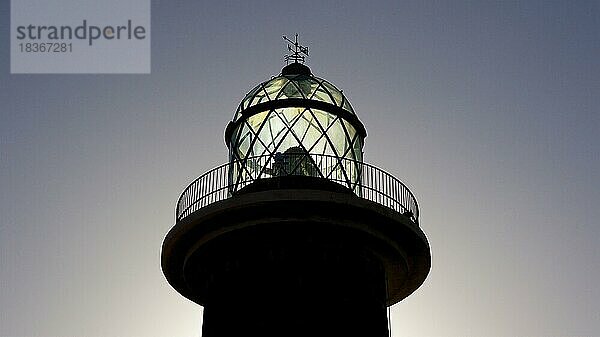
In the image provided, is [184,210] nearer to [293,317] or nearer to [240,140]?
[240,140]

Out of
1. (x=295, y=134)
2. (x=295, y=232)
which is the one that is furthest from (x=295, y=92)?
(x=295, y=232)

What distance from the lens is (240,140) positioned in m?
18.1

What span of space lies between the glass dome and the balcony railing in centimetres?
2

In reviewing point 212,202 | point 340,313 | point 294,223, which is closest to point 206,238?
point 212,202

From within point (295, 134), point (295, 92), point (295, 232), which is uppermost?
point (295, 92)

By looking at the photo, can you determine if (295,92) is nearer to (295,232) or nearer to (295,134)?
(295,134)

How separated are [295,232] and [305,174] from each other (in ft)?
4.82

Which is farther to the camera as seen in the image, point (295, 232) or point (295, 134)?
point (295, 134)

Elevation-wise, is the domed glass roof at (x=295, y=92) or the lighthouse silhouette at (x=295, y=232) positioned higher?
the domed glass roof at (x=295, y=92)

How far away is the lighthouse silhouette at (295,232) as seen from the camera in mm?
15609

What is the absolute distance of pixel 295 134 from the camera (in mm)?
17516

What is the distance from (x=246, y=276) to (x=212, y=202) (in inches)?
62.0

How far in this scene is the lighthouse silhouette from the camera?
1561 centimetres

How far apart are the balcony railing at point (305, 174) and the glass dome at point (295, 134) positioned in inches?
0.7
